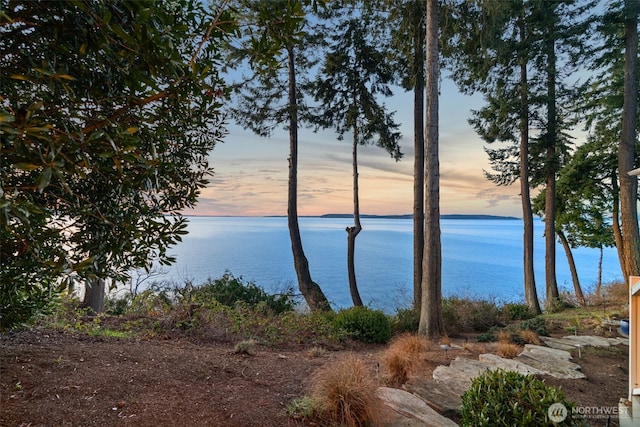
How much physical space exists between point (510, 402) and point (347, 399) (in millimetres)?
942

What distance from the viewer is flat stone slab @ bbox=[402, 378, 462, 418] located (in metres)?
2.54

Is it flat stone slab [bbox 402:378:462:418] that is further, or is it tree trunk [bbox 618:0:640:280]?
tree trunk [bbox 618:0:640:280]

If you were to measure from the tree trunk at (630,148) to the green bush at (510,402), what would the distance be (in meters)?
6.95

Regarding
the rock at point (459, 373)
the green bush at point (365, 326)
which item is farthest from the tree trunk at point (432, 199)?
the rock at point (459, 373)

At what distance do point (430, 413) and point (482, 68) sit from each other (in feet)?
24.3

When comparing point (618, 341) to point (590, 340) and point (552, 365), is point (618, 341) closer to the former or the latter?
point (590, 340)

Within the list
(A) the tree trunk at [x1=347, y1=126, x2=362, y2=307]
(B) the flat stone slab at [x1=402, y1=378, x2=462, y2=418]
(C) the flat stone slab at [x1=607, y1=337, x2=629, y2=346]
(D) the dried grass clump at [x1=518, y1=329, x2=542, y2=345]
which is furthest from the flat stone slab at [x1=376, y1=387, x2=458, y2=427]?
(A) the tree trunk at [x1=347, y1=126, x2=362, y2=307]

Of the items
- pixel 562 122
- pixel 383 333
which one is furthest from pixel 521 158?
pixel 383 333

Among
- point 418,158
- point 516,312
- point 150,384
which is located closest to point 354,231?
point 418,158

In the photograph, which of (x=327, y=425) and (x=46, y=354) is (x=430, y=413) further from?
(x=46, y=354)

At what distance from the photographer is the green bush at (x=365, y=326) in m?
5.36

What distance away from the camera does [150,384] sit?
233cm

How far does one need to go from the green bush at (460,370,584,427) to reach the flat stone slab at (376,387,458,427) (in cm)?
31

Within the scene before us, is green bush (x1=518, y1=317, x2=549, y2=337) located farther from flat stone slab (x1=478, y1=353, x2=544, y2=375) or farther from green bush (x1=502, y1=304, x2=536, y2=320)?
flat stone slab (x1=478, y1=353, x2=544, y2=375)
